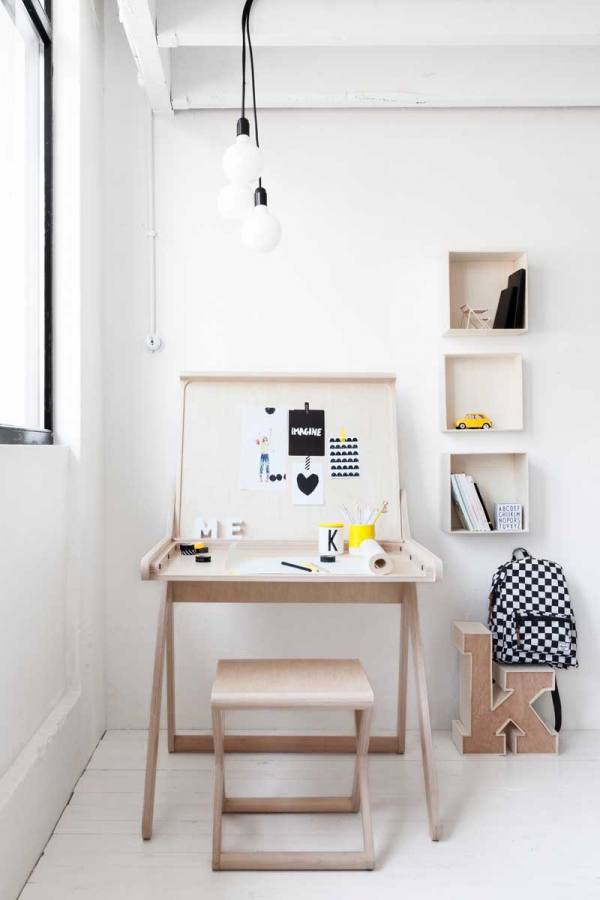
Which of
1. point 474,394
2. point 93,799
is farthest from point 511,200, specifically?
point 93,799

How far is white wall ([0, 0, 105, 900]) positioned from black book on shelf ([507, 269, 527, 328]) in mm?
1543

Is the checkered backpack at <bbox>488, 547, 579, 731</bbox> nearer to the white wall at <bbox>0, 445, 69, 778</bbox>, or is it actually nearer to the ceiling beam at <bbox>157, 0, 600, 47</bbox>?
the white wall at <bbox>0, 445, 69, 778</bbox>

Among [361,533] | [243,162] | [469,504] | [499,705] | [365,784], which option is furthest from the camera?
[469,504]

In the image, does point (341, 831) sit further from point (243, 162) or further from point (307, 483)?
point (243, 162)

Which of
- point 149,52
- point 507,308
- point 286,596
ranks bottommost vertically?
point 286,596

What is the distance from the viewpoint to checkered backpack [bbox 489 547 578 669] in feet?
7.78

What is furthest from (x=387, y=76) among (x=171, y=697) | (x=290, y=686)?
(x=171, y=697)

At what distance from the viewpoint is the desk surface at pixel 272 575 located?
1834 millimetres

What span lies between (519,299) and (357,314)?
598 mm

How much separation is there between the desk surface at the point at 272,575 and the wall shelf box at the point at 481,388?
24.5 inches

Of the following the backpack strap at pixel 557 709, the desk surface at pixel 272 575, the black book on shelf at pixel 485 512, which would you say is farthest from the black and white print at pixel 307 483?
the backpack strap at pixel 557 709

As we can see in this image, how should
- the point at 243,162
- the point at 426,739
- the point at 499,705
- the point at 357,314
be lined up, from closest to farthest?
the point at 243,162 → the point at 426,739 → the point at 499,705 → the point at 357,314

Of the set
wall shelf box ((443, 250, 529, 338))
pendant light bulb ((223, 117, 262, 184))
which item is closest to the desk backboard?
wall shelf box ((443, 250, 529, 338))

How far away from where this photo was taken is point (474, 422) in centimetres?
249
